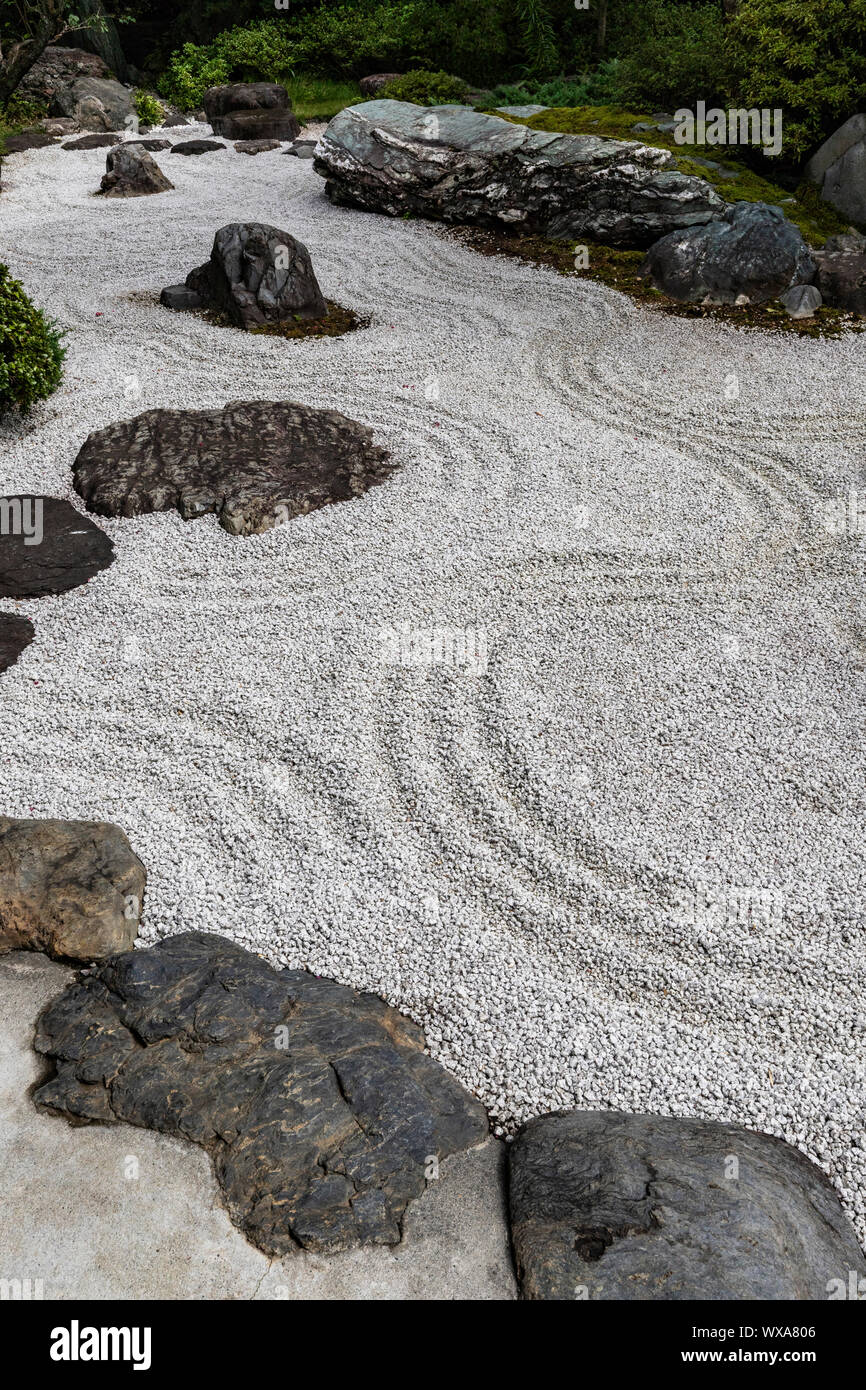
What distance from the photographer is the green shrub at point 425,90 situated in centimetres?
1684

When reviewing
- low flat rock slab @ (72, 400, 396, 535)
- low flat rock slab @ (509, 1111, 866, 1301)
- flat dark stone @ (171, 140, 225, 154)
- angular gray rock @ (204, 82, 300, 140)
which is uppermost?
angular gray rock @ (204, 82, 300, 140)

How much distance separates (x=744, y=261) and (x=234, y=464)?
23.2 feet

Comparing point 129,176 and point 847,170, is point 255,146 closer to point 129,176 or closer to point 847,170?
point 129,176

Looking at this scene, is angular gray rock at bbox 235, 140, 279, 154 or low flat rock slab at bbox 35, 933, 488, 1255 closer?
low flat rock slab at bbox 35, 933, 488, 1255

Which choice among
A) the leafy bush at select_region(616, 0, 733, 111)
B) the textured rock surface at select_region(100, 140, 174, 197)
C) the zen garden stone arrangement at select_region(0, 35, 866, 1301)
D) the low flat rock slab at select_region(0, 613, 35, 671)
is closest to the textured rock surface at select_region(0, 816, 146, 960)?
the zen garden stone arrangement at select_region(0, 35, 866, 1301)

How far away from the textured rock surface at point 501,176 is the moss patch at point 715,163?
0.70 m

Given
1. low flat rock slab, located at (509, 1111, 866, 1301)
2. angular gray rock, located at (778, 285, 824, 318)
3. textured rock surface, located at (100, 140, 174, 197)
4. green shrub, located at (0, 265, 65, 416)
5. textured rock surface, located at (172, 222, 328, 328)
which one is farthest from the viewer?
textured rock surface, located at (100, 140, 174, 197)

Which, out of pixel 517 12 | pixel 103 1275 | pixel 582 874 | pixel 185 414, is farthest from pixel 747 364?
pixel 517 12

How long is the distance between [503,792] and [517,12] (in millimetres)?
19782

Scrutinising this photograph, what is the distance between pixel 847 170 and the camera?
40.2 ft

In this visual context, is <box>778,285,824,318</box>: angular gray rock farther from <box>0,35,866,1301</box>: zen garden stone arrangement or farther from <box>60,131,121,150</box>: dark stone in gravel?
<box>60,131,121,150</box>: dark stone in gravel

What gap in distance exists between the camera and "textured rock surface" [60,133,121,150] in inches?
720

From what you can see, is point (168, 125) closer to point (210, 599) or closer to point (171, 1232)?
point (210, 599)

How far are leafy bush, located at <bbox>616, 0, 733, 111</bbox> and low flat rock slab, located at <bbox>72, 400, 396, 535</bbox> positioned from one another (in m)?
9.96
